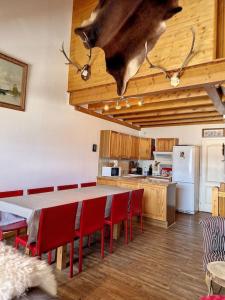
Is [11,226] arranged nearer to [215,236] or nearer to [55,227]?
[55,227]

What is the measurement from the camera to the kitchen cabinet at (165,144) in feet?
22.2

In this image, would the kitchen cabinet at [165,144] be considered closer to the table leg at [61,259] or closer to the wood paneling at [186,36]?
the wood paneling at [186,36]

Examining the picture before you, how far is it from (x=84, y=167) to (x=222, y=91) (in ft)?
11.0

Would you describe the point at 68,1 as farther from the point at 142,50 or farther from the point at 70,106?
the point at 142,50

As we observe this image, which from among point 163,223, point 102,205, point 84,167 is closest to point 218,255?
point 102,205

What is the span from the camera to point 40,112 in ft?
13.3

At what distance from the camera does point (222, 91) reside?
152 inches

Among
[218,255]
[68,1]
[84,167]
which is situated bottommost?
[218,255]

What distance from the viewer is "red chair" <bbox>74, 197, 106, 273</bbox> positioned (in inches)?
101

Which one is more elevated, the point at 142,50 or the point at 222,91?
the point at 222,91

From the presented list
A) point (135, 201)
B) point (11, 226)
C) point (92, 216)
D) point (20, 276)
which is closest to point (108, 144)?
point (135, 201)

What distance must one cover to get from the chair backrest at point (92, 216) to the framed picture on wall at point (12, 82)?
2188 mm

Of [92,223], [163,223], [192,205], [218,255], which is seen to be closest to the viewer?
[218,255]

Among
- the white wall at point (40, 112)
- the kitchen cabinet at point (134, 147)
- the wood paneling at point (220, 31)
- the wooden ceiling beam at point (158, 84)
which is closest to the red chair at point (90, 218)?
the white wall at point (40, 112)
